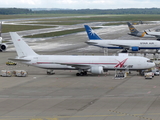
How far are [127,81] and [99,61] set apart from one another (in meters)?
6.00

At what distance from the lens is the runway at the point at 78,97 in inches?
1283

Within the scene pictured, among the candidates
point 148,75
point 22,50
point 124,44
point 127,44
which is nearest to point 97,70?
point 148,75

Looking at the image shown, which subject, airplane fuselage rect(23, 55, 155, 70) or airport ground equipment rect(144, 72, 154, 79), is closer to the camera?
airport ground equipment rect(144, 72, 154, 79)

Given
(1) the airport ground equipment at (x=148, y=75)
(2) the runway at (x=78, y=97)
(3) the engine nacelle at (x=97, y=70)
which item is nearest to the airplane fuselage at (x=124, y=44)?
(2) the runway at (x=78, y=97)

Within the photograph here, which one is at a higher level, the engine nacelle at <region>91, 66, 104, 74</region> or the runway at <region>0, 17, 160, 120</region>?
the engine nacelle at <region>91, 66, 104, 74</region>

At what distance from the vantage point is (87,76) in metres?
53.7

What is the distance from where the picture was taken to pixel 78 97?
39.8 meters

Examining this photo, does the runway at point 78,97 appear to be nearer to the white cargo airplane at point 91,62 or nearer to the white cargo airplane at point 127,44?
the white cargo airplane at point 91,62

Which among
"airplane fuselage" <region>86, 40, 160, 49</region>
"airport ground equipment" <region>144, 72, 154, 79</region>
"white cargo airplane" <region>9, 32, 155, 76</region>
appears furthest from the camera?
"airplane fuselage" <region>86, 40, 160, 49</region>

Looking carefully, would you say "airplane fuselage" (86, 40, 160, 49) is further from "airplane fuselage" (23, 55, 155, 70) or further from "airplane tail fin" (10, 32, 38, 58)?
"airplane tail fin" (10, 32, 38, 58)

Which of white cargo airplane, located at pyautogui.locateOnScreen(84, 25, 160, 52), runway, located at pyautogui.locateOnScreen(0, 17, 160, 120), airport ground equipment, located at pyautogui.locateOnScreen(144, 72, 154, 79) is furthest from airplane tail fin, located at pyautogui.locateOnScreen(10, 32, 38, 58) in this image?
white cargo airplane, located at pyautogui.locateOnScreen(84, 25, 160, 52)

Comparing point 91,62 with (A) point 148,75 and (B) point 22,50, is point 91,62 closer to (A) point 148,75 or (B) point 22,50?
(A) point 148,75

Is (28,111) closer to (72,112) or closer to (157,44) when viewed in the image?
(72,112)

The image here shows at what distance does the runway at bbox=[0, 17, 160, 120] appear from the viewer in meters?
32.6
